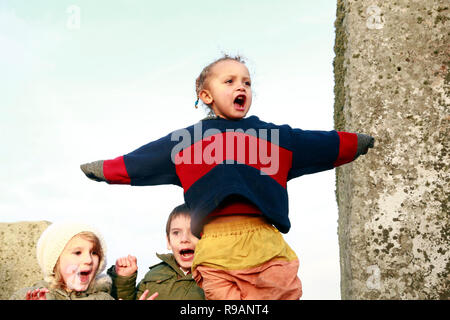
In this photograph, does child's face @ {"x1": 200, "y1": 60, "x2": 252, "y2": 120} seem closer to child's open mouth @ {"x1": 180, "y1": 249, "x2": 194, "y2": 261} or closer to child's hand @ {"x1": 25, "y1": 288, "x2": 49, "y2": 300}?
child's open mouth @ {"x1": 180, "y1": 249, "x2": 194, "y2": 261}

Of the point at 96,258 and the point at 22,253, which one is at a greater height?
the point at 22,253

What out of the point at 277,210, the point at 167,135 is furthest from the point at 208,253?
the point at 167,135

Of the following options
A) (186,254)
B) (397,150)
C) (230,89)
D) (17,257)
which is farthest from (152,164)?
(17,257)

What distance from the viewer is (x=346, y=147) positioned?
313 cm

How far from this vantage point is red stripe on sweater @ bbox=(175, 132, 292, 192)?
280 cm

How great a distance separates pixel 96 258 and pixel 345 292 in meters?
2.64

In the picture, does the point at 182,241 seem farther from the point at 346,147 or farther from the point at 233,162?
the point at 346,147

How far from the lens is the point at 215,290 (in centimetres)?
261

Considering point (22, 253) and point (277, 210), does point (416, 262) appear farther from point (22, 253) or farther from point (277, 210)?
point (22, 253)

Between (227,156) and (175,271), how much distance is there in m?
1.01

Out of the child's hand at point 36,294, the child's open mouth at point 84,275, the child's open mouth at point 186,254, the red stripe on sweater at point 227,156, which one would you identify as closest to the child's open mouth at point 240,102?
the red stripe on sweater at point 227,156

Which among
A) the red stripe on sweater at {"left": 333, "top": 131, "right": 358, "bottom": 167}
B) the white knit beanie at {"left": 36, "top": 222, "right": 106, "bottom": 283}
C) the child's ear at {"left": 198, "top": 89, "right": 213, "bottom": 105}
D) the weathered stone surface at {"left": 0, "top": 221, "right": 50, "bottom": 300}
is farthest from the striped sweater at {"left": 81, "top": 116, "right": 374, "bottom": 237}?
the weathered stone surface at {"left": 0, "top": 221, "right": 50, "bottom": 300}
